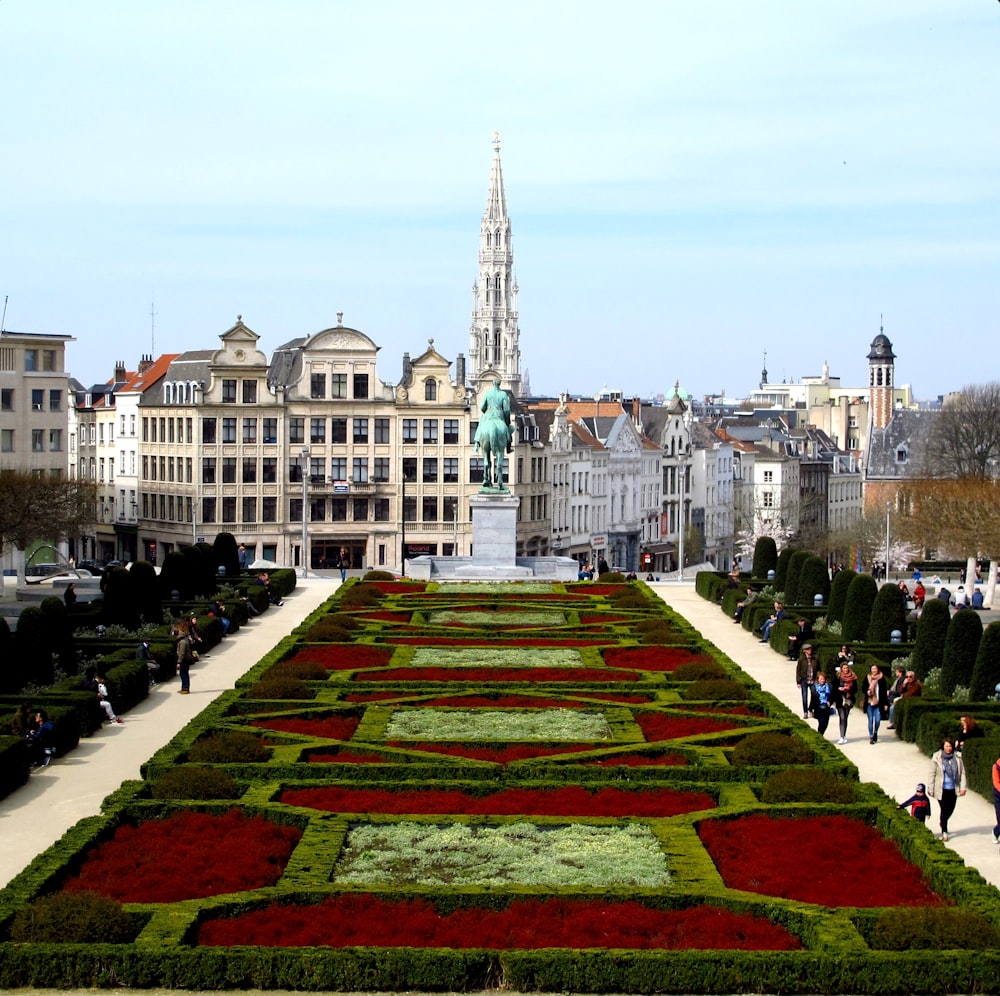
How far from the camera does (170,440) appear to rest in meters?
101

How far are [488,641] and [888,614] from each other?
10.2 meters

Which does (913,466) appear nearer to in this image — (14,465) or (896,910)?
(14,465)

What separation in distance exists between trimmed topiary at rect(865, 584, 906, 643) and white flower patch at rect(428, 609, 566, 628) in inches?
355

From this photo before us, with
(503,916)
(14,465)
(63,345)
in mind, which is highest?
(63,345)

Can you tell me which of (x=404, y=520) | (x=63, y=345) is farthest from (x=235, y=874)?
(x=404, y=520)

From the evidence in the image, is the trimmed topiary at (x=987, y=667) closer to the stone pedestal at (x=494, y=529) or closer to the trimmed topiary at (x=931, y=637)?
the trimmed topiary at (x=931, y=637)

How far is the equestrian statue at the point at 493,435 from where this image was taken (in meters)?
67.5

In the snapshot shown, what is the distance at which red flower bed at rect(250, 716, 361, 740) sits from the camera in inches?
1248

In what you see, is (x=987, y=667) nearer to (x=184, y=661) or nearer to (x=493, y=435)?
(x=184, y=661)

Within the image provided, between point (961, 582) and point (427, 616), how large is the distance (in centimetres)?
3375

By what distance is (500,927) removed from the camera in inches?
783

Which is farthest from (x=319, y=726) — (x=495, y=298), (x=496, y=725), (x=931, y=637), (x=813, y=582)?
(x=495, y=298)

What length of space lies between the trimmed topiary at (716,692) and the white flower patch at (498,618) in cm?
1507

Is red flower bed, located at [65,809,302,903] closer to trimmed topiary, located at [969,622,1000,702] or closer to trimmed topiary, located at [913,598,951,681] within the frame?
trimmed topiary, located at [969,622,1000,702]
